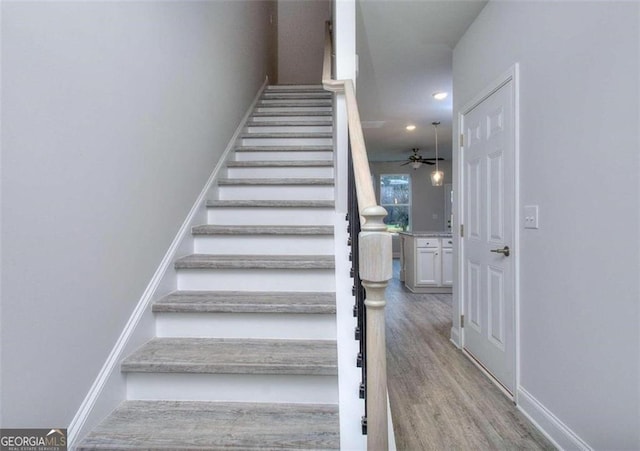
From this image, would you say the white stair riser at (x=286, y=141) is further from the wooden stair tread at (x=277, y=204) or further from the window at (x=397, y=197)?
the window at (x=397, y=197)

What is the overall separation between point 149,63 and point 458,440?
8.04 feet

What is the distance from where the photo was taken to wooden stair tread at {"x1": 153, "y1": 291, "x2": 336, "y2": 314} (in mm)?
1754

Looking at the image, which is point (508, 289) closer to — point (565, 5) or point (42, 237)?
point (565, 5)

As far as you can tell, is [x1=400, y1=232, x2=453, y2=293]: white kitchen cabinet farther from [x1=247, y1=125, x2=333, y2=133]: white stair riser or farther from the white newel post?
the white newel post

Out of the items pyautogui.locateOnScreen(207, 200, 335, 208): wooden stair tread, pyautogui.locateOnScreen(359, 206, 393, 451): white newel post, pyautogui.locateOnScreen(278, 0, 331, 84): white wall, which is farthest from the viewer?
pyautogui.locateOnScreen(278, 0, 331, 84): white wall

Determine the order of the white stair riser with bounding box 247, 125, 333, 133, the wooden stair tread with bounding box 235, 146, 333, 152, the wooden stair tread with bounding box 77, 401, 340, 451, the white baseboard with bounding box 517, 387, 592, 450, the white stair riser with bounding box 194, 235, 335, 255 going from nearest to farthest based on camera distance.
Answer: the wooden stair tread with bounding box 77, 401, 340, 451
the white baseboard with bounding box 517, 387, 592, 450
the white stair riser with bounding box 194, 235, 335, 255
the wooden stair tread with bounding box 235, 146, 333, 152
the white stair riser with bounding box 247, 125, 333, 133

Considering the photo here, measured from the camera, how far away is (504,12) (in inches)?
87.7

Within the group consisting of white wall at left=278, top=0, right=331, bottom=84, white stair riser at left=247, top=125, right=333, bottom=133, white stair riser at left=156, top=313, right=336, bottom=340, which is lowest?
white stair riser at left=156, top=313, right=336, bottom=340

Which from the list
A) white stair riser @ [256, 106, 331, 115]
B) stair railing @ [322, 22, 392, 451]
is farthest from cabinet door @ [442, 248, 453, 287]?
stair railing @ [322, 22, 392, 451]

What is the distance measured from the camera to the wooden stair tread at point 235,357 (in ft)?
4.91

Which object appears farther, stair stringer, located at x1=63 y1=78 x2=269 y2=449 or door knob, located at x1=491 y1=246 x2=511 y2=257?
door knob, located at x1=491 y1=246 x2=511 y2=257

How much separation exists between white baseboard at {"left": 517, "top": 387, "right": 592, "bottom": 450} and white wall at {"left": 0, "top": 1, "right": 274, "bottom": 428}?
210cm

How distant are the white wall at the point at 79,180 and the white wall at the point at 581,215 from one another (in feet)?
6.68

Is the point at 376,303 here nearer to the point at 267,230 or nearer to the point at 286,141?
the point at 267,230
